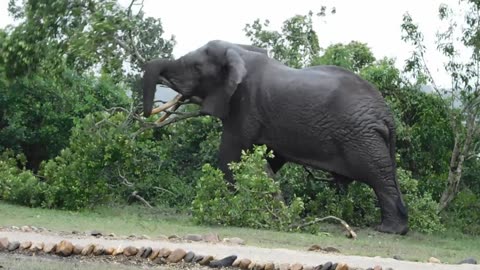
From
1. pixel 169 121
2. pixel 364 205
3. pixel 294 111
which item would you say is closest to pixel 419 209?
pixel 364 205

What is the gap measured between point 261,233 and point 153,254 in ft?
9.80

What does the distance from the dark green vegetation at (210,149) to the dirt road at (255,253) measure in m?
2.96

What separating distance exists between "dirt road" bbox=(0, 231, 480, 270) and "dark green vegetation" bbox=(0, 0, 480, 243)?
116 inches

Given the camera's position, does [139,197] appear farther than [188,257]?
Yes

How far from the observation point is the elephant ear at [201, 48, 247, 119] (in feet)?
49.5

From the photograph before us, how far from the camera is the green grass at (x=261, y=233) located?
1169 centimetres

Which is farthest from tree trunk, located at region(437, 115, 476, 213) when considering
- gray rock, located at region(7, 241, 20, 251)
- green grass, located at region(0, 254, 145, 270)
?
gray rock, located at region(7, 241, 20, 251)

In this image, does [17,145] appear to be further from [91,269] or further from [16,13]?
[91,269]

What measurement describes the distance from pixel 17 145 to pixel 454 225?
1018 cm

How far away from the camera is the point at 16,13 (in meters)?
17.5

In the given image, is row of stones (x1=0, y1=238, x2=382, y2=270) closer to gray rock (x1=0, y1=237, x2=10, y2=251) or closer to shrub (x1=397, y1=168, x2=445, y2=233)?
gray rock (x1=0, y1=237, x2=10, y2=251)

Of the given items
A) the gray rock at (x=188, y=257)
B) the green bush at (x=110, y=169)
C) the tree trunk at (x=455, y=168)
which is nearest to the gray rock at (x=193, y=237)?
the gray rock at (x=188, y=257)

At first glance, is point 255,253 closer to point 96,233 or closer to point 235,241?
point 235,241

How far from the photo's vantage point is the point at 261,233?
12.7 metres
